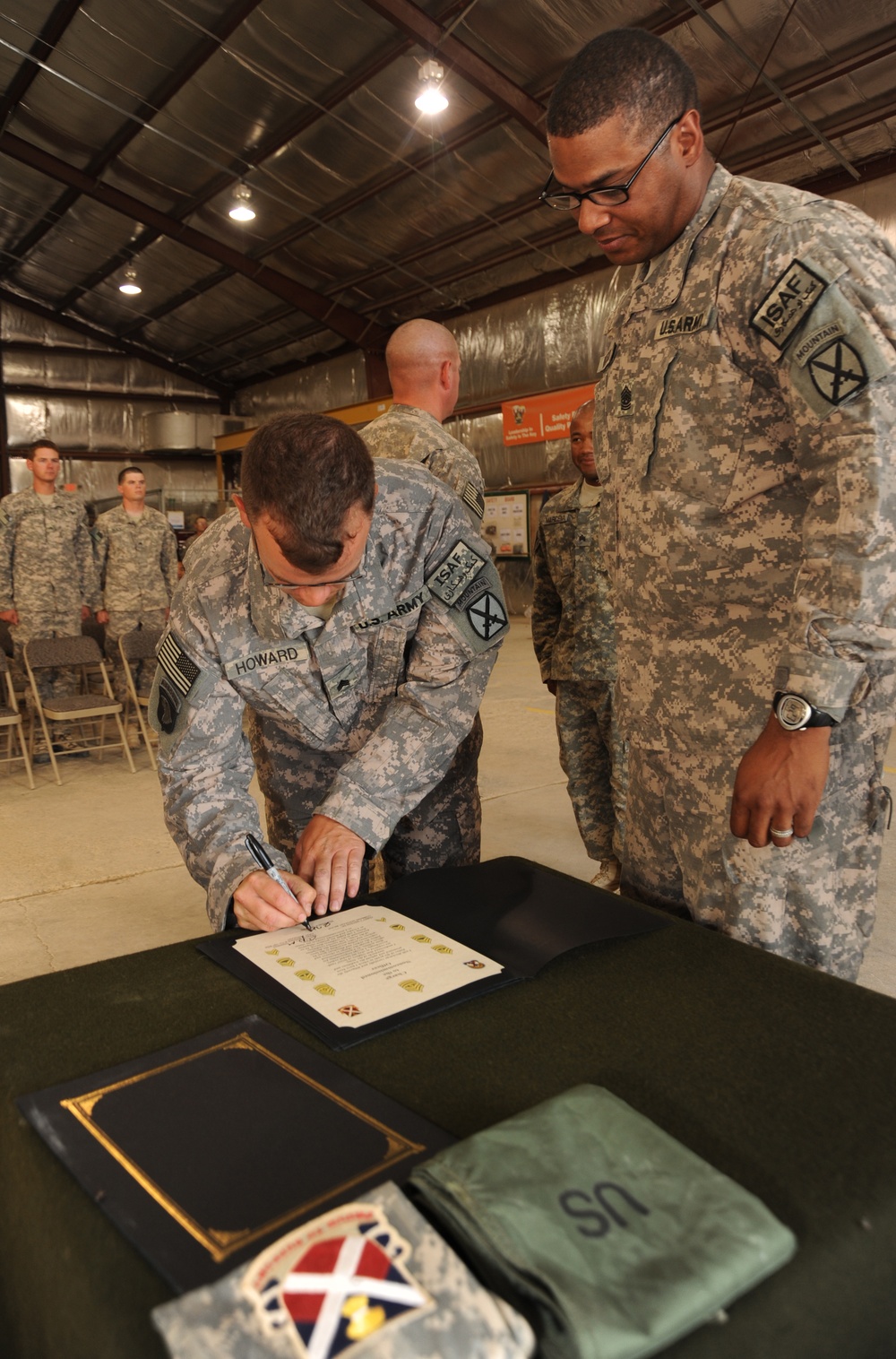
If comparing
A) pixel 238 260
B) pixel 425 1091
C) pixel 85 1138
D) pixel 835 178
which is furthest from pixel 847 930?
pixel 238 260

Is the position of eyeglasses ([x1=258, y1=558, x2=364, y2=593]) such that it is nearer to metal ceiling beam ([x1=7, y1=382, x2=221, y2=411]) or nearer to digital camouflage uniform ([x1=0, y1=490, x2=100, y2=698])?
digital camouflage uniform ([x1=0, y1=490, x2=100, y2=698])

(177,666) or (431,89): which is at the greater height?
(431,89)

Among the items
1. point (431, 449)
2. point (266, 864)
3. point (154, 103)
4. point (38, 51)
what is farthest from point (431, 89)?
point (266, 864)

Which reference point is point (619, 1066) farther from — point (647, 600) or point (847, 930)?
point (647, 600)

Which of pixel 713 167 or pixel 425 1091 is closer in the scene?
pixel 425 1091

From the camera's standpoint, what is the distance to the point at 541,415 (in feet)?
35.1

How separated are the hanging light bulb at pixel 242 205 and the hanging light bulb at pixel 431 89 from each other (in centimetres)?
299

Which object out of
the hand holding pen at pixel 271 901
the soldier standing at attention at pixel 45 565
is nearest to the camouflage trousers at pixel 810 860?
the hand holding pen at pixel 271 901

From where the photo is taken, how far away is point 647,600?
1.36 m

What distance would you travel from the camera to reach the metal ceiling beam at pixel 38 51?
752cm

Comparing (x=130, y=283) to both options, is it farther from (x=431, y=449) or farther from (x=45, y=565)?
(x=431, y=449)

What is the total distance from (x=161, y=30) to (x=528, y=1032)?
8889 mm

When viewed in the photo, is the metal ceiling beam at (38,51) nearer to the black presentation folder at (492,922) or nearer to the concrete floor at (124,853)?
the concrete floor at (124,853)

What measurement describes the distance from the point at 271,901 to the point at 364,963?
0.69 feet
